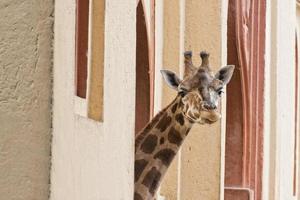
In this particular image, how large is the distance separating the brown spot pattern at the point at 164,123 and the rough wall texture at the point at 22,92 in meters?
5.28

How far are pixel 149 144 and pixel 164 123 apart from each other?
223mm

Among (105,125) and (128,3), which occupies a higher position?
(128,3)

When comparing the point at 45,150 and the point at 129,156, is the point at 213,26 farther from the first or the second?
the point at 45,150

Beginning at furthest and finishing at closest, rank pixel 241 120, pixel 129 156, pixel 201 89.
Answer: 1. pixel 241 120
2. pixel 201 89
3. pixel 129 156

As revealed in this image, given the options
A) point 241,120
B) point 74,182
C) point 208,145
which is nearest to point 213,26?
point 208,145

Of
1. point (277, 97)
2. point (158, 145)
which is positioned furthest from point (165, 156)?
point (277, 97)

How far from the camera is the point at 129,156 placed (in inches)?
255

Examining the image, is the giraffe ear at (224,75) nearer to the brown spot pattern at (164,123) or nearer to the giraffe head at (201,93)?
the giraffe head at (201,93)

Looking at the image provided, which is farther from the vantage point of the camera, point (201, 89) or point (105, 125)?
point (201, 89)

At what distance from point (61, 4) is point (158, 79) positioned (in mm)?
7392

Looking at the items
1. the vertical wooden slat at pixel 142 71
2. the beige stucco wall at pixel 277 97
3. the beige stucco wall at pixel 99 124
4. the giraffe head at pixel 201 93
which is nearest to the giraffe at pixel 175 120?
the giraffe head at pixel 201 93

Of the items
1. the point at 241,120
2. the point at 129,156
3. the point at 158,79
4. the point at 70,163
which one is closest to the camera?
the point at 70,163

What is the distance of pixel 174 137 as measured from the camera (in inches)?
397

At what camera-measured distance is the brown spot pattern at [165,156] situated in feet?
32.4
